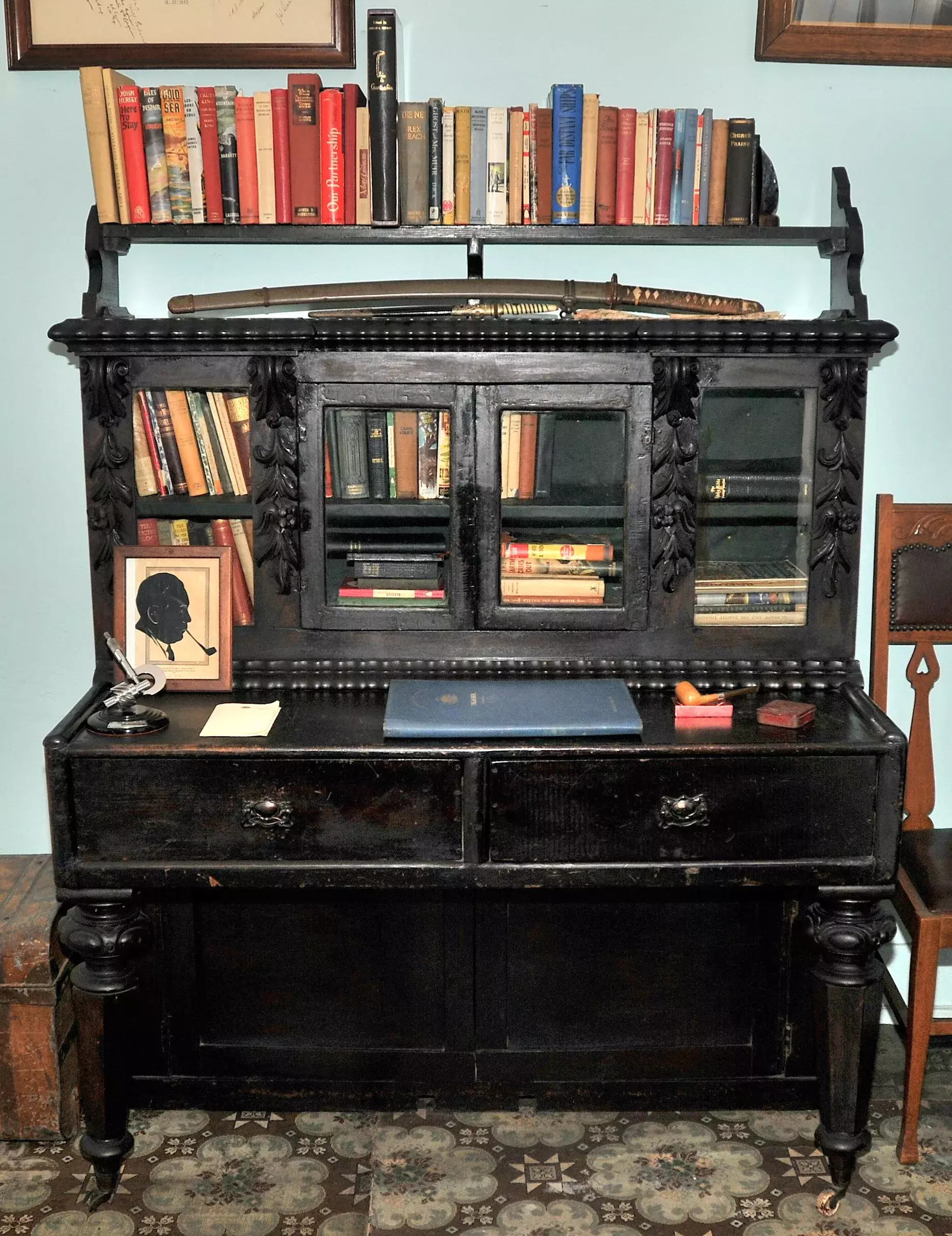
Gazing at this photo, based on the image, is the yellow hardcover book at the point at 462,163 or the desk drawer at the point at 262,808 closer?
the desk drawer at the point at 262,808

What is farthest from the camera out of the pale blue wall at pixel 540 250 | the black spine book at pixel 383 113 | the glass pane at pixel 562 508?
the pale blue wall at pixel 540 250

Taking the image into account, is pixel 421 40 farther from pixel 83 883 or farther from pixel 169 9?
pixel 83 883

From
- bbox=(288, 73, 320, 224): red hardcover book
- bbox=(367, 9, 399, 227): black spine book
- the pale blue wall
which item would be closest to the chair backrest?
the pale blue wall

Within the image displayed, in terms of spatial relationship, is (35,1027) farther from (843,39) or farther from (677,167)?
(843,39)

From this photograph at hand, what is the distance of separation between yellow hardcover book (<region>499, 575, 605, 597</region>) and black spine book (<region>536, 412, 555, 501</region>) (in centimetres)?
17

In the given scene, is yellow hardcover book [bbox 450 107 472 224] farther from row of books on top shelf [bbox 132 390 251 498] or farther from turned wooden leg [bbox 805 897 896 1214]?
turned wooden leg [bbox 805 897 896 1214]

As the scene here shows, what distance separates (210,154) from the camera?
235 cm

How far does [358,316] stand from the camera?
2373 millimetres

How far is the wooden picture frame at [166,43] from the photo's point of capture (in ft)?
8.09

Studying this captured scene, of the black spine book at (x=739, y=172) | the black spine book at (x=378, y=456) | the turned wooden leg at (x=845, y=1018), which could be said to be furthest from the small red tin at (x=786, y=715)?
the black spine book at (x=739, y=172)

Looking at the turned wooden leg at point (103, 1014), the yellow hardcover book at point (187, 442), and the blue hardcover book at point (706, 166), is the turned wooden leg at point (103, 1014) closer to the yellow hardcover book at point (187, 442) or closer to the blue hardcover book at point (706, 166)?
the yellow hardcover book at point (187, 442)

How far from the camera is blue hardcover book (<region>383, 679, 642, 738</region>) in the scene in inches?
84.1

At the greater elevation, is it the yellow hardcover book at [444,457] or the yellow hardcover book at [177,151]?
the yellow hardcover book at [177,151]

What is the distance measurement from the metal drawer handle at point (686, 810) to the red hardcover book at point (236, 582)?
35.7 inches
